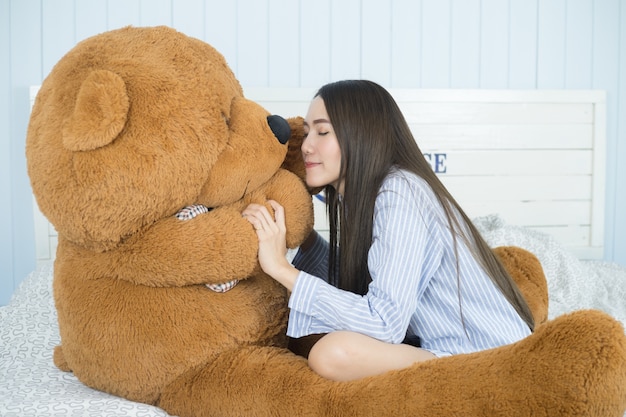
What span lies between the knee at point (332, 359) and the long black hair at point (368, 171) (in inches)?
Answer: 10.0

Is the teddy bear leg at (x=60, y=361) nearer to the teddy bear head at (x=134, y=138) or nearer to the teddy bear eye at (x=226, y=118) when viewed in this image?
the teddy bear head at (x=134, y=138)

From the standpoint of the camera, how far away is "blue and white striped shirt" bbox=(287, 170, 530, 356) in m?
1.10

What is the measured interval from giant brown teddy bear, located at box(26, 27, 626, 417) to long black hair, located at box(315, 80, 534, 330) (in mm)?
200

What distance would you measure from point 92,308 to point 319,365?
39cm

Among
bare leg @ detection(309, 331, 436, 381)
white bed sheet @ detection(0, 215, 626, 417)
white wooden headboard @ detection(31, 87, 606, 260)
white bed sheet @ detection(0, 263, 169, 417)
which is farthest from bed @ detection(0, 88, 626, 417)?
bare leg @ detection(309, 331, 436, 381)

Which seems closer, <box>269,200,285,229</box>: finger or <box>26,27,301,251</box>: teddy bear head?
<box>26,27,301,251</box>: teddy bear head

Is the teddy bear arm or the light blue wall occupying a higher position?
the light blue wall

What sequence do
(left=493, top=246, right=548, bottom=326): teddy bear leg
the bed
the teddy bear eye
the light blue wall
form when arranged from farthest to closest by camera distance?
the bed → the light blue wall → (left=493, top=246, right=548, bottom=326): teddy bear leg → the teddy bear eye

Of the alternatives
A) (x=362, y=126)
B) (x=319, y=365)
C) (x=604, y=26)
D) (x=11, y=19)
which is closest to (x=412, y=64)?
(x=604, y=26)

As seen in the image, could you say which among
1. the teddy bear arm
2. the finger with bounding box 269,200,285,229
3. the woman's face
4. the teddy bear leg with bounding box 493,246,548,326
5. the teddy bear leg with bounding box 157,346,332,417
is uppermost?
the woman's face

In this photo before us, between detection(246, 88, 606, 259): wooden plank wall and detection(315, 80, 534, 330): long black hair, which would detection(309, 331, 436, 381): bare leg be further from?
detection(246, 88, 606, 259): wooden plank wall

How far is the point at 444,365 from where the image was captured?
93cm

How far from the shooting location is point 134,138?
946mm

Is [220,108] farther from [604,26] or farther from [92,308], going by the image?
[604,26]
